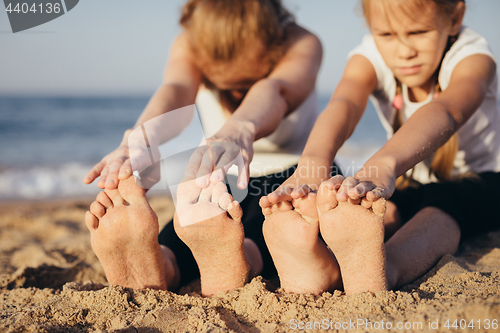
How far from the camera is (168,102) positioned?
150 cm

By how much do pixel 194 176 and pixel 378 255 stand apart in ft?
1.61

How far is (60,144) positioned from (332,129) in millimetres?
6960

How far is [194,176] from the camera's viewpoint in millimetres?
929

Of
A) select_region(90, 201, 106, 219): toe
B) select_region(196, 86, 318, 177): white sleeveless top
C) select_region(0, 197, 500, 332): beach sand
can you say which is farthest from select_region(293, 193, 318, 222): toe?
select_region(196, 86, 318, 177): white sleeveless top

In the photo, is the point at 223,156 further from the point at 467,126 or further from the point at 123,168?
the point at 467,126

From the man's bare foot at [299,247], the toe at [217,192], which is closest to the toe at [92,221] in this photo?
the toe at [217,192]

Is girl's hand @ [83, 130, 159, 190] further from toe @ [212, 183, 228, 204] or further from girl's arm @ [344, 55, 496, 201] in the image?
girl's arm @ [344, 55, 496, 201]

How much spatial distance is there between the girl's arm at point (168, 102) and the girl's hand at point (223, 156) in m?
0.22

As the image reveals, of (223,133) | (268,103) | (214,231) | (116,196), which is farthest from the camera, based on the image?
(268,103)

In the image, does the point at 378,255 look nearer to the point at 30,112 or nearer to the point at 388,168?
the point at 388,168

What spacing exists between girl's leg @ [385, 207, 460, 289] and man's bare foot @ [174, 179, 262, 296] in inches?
15.5

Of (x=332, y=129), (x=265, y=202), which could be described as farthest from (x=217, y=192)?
(x=332, y=129)

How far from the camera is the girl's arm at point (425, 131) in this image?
33.3 inches

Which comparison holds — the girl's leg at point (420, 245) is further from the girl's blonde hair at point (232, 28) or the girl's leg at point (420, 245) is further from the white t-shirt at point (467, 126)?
the girl's blonde hair at point (232, 28)
